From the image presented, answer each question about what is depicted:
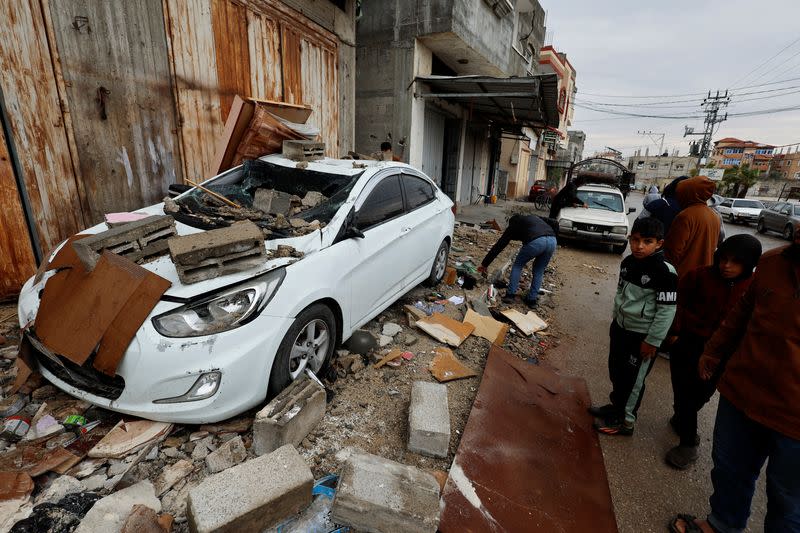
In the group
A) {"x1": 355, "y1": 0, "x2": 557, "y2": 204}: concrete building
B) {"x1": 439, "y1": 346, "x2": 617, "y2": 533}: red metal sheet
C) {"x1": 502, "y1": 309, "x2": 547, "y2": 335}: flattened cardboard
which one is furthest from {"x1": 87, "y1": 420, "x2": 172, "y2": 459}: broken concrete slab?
{"x1": 355, "y1": 0, "x2": 557, "y2": 204}: concrete building

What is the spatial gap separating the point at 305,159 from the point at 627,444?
3955 mm

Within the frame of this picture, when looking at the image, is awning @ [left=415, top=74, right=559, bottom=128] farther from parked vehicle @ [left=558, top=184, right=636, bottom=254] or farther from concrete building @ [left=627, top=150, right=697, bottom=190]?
concrete building @ [left=627, top=150, right=697, bottom=190]

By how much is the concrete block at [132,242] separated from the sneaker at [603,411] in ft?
11.6

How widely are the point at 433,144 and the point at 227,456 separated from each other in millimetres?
10984

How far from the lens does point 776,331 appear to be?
64.6 inches

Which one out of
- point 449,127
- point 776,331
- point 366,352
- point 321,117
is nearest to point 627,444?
point 776,331

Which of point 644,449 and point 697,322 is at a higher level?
point 697,322

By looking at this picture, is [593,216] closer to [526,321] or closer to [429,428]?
[526,321]

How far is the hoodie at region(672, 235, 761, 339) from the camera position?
243cm

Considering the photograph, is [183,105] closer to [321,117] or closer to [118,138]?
[118,138]

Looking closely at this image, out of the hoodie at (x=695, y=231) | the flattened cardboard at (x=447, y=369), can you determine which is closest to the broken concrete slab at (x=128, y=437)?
the flattened cardboard at (x=447, y=369)

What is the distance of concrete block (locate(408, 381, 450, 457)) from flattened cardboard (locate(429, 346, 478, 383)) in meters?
0.59

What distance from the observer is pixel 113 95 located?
4352 mm

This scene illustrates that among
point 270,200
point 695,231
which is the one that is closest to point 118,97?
point 270,200
